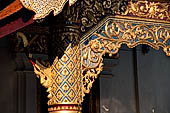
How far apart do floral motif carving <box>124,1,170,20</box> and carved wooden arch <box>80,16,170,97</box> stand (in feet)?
0.32

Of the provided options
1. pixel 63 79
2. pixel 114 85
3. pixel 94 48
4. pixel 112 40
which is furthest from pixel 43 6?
pixel 114 85

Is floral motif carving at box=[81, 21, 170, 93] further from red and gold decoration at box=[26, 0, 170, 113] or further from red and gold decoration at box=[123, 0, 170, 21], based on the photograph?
red and gold decoration at box=[123, 0, 170, 21]

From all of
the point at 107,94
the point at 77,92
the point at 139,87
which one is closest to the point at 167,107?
the point at 139,87

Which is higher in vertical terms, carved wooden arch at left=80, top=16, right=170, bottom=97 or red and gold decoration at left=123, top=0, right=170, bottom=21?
red and gold decoration at left=123, top=0, right=170, bottom=21

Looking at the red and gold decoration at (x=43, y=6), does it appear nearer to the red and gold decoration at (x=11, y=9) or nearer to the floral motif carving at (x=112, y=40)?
the red and gold decoration at (x=11, y=9)

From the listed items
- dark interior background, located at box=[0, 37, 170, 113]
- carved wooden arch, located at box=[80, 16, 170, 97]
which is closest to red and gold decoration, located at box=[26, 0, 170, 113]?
carved wooden arch, located at box=[80, 16, 170, 97]

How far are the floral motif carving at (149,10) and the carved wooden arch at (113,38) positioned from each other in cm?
10

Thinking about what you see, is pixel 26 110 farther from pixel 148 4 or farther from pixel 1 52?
pixel 148 4

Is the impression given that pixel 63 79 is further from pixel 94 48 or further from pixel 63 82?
pixel 94 48

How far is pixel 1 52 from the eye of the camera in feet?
33.3

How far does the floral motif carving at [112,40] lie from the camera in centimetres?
773

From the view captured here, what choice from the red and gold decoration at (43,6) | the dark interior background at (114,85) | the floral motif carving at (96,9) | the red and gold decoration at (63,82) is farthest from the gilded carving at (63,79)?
the dark interior background at (114,85)

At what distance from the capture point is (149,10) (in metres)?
8.29

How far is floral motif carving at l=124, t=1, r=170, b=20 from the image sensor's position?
26.8 ft
